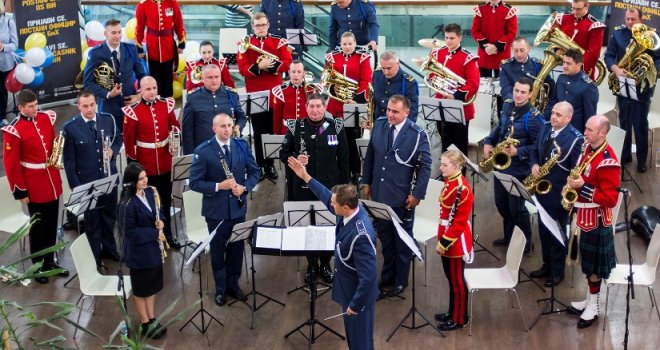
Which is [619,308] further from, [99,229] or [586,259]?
[99,229]

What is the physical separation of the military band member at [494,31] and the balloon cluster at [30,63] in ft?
18.2

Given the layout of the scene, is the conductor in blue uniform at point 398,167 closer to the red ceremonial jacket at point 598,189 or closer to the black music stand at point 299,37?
the red ceremonial jacket at point 598,189

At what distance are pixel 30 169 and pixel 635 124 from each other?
6.44 meters

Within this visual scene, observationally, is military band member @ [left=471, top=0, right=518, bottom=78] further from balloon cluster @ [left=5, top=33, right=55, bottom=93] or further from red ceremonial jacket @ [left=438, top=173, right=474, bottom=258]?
Answer: balloon cluster @ [left=5, top=33, right=55, bottom=93]

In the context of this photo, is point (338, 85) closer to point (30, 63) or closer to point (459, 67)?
point (459, 67)

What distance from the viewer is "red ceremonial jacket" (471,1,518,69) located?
36.7 ft

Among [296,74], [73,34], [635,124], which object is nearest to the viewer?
[296,74]

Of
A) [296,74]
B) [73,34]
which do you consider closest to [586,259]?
[296,74]

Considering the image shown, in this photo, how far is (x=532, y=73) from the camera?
9969 millimetres

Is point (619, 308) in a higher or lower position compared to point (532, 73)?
lower

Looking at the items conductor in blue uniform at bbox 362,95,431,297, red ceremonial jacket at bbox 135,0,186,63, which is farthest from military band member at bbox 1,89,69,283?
red ceremonial jacket at bbox 135,0,186,63

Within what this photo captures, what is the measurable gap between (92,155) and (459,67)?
3922mm

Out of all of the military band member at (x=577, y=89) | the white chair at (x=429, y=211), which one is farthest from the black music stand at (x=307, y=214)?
the military band member at (x=577, y=89)

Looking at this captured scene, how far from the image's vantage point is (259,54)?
1046 centimetres
